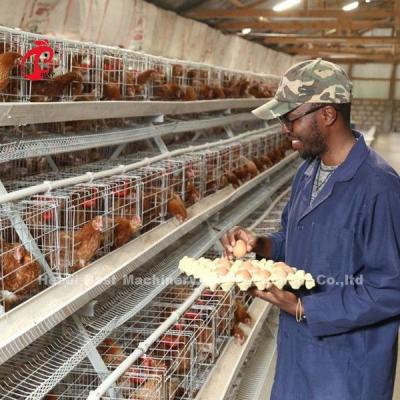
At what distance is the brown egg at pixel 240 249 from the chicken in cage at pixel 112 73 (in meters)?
1.74

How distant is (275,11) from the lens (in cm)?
928

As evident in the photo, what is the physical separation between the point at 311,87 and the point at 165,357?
1682mm

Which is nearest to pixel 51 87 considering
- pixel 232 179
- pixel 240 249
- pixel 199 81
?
pixel 240 249

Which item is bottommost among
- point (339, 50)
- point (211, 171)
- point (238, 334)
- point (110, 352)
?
point (238, 334)

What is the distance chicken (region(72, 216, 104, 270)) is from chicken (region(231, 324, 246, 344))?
1.46m

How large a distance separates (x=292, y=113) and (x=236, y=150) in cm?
406

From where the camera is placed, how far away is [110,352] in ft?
10.2

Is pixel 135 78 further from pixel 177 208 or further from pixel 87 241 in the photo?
pixel 87 241

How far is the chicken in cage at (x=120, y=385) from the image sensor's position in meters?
2.59

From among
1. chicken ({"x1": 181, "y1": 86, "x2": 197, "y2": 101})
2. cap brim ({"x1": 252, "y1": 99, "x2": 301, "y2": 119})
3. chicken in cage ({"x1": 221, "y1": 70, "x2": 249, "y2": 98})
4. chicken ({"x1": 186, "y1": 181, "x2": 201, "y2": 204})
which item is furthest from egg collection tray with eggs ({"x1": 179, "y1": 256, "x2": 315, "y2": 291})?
chicken in cage ({"x1": 221, "y1": 70, "x2": 249, "y2": 98})

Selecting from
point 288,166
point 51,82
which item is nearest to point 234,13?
point 288,166

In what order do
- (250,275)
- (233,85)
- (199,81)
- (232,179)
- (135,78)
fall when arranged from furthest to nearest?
(233,85) < (199,81) < (232,179) < (135,78) < (250,275)

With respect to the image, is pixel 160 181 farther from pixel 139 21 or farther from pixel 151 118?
pixel 139 21

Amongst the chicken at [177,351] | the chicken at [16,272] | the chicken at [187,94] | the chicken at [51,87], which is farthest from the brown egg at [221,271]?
the chicken at [187,94]
